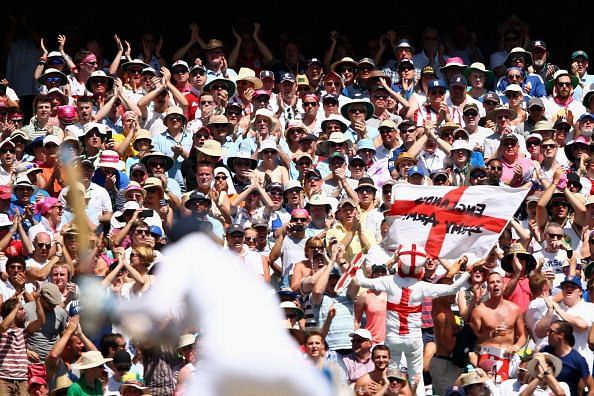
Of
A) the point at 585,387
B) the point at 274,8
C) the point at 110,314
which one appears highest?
the point at 274,8

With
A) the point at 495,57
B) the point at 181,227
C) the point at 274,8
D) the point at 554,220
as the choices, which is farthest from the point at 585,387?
the point at 274,8

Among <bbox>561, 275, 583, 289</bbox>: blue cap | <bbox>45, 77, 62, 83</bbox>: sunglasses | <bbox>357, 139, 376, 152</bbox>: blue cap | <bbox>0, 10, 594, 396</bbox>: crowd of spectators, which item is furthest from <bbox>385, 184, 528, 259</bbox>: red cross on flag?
<bbox>45, 77, 62, 83</bbox>: sunglasses

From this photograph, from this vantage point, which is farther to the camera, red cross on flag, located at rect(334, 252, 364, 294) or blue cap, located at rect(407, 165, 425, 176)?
blue cap, located at rect(407, 165, 425, 176)

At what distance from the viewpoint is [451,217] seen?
68.6 ft

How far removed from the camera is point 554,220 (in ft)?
→ 72.0

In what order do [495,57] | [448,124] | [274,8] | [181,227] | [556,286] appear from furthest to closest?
[274,8] → [495,57] → [448,124] → [556,286] → [181,227]

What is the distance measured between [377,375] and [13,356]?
12.2ft

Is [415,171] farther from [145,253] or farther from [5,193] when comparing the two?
[5,193]

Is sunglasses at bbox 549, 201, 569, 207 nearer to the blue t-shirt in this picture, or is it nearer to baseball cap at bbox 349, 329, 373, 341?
the blue t-shirt

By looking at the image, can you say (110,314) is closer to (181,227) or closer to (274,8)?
(181,227)

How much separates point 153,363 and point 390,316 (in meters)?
2.57

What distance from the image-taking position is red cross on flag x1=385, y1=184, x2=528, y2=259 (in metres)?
20.6

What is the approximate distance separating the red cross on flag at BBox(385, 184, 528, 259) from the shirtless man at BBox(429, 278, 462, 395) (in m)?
0.81

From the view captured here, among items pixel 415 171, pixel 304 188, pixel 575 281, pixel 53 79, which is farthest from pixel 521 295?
pixel 53 79
